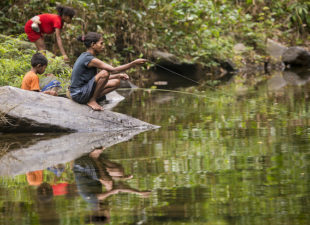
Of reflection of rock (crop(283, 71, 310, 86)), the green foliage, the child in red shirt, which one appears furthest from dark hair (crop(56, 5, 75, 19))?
reflection of rock (crop(283, 71, 310, 86))

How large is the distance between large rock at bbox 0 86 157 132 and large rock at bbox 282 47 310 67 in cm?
1391

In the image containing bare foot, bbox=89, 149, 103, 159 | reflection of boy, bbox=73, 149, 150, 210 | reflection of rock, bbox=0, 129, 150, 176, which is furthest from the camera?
bare foot, bbox=89, 149, 103, 159

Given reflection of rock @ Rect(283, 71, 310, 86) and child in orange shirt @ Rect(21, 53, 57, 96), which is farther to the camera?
reflection of rock @ Rect(283, 71, 310, 86)

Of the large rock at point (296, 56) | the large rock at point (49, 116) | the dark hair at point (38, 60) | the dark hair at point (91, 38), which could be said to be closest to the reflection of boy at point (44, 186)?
the large rock at point (49, 116)

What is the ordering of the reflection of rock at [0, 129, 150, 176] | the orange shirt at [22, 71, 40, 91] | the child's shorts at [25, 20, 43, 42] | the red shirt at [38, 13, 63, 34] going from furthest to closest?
the child's shorts at [25, 20, 43, 42] → the red shirt at [38, 13, 63, 34] → the orange shirt at [22, 71, 40, 91] → the reflection of rock at [0, 129, 150, 176]

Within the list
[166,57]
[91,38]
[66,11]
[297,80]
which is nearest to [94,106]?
[91,38]

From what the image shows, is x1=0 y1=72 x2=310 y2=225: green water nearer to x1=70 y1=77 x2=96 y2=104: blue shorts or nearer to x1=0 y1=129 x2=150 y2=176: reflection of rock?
x1=0 y1=129 x2=150 y2=176: reflection of rock

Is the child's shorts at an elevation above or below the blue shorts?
above

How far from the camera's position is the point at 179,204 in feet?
10.8

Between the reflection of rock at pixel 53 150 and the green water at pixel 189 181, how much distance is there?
0.20 m

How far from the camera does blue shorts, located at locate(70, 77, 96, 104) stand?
7.03 m

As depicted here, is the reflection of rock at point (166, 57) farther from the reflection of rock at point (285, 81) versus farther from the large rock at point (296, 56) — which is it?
the large rock at point (296, 56)

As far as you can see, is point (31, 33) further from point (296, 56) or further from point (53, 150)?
point (296, 56)

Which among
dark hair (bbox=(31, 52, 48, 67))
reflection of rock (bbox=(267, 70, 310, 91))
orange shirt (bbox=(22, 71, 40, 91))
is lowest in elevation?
orange shirt (bbox=(22, 71, 40, 91))
